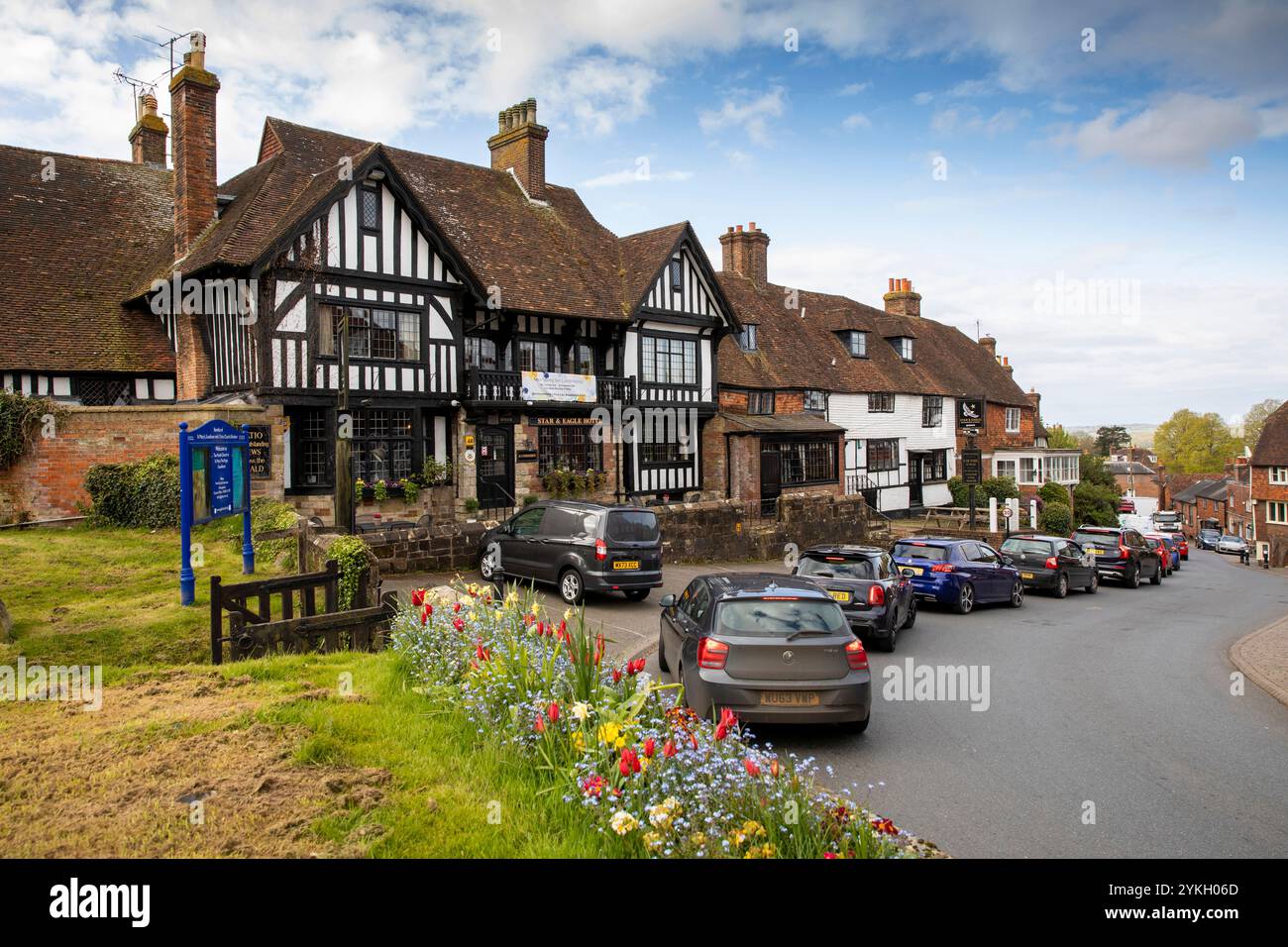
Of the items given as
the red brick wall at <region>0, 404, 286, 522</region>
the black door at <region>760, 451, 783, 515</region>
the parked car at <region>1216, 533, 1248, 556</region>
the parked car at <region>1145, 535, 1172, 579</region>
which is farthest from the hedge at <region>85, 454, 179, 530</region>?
the parked car at <region>1216, 533, 1248, 556</region>

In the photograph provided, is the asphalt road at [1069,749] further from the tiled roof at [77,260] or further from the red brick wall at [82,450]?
the tiled roof at [77,260]

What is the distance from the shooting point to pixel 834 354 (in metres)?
39.2

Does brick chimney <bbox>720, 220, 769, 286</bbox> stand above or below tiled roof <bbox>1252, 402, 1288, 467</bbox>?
above

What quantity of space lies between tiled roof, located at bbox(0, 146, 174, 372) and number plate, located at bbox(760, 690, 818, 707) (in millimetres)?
19440

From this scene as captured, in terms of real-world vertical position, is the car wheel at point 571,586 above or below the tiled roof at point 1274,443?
below

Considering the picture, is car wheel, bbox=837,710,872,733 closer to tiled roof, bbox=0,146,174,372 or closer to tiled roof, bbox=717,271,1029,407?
tiled roof, bbox=0,146,174,372

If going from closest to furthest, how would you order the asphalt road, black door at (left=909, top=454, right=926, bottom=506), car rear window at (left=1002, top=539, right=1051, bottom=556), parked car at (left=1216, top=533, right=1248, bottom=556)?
1. the asphalt road
2. car rear window at (left=1002, top=539, right=1051, bottom=556)
3. black door at (left=909, top=454, right=926, bottom=506)
4. parked car at (left=1216, top=533, right=1248, bottom=556)

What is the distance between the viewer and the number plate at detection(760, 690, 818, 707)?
8.17 m

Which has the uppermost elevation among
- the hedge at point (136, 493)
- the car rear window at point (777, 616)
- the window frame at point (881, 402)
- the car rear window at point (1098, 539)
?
the window frame at point (881, 402)

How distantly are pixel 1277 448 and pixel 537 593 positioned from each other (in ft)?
204

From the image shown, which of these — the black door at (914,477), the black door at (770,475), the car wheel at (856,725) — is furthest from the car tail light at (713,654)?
the black door at (914,477)

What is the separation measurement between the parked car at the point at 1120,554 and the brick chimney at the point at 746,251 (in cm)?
1775

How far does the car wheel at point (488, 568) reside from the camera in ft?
56.3

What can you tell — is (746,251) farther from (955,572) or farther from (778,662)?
(778,662)
